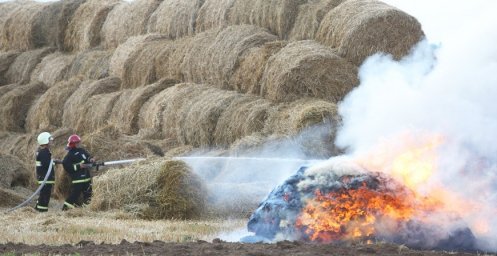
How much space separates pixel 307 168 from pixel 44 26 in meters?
22.5

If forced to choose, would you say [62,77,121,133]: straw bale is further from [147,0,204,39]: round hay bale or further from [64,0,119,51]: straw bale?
[64,0,119,51]: straw bale

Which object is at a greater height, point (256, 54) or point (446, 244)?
point (256, 54)

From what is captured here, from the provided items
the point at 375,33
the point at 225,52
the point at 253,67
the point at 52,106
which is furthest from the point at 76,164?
the point at 52,106

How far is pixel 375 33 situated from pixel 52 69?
550 inches

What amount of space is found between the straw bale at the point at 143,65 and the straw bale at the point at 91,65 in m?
1.89

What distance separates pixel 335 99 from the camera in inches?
703

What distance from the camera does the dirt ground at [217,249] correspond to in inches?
330

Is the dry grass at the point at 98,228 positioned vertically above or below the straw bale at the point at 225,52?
below

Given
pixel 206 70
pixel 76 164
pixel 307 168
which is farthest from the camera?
pixel 206 70

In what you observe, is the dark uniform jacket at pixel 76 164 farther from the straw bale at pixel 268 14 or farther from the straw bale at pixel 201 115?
the straw bale at pixel 268 14

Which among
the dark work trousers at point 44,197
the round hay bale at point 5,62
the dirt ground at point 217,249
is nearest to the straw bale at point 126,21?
the round hay bale at point 5,62

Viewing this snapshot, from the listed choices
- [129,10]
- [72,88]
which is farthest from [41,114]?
[129,10]

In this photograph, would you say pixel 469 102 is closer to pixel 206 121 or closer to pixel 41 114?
pixel 206 121

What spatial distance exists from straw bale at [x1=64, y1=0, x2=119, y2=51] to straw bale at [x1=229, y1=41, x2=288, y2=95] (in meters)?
9.81
